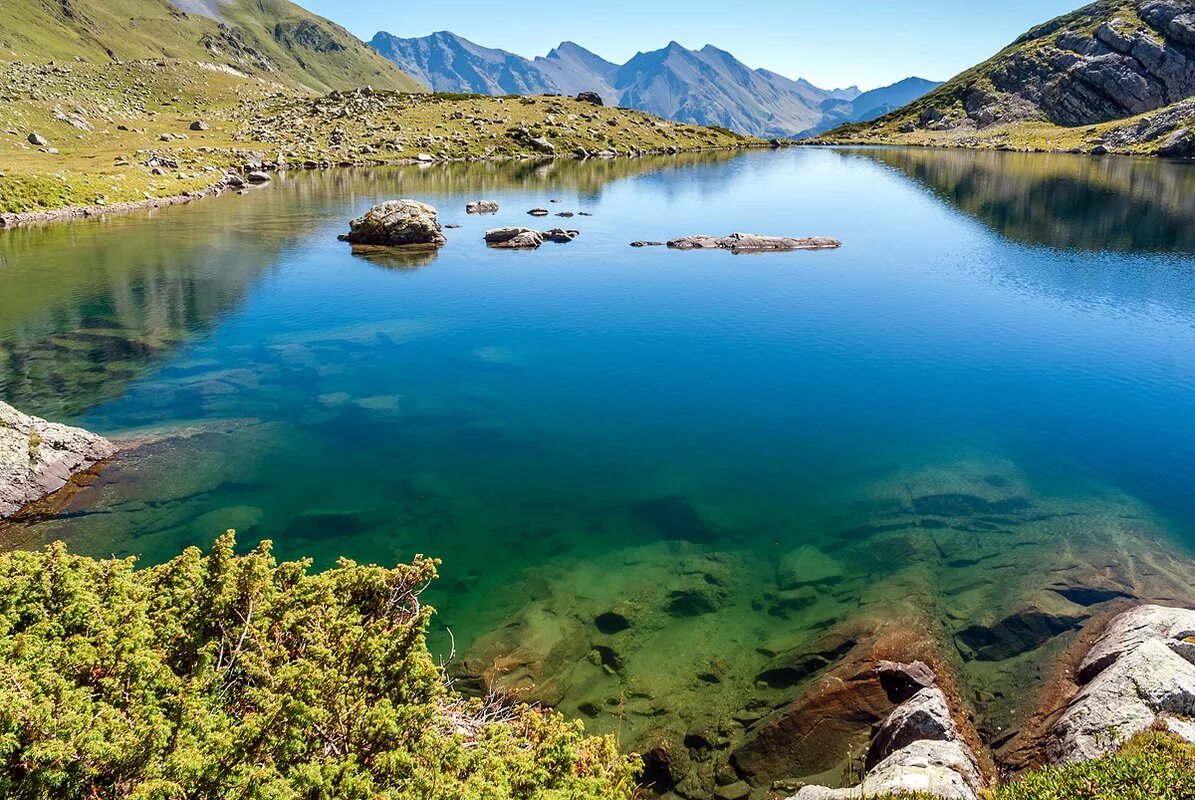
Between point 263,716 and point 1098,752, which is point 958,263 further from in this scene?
point 263,716

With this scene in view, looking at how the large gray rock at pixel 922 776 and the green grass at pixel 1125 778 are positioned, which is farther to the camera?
the large gray rock at pixel 922 776

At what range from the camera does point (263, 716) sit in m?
12.1

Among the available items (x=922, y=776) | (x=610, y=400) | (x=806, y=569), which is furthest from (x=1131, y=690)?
(x=610, y=400)

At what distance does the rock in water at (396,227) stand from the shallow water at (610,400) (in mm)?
3046

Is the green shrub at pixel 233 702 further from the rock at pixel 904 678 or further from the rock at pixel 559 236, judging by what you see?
the rock at pixel 559 236

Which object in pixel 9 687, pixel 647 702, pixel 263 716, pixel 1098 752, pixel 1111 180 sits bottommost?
pixel 647 702

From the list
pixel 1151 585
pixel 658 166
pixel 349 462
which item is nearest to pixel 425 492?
pixel 349 462

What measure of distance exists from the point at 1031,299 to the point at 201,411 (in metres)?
66.2

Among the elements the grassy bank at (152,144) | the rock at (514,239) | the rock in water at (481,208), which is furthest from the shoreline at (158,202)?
the rock at (514,239)

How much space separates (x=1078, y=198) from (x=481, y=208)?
10095 centimetres

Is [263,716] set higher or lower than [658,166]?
lower

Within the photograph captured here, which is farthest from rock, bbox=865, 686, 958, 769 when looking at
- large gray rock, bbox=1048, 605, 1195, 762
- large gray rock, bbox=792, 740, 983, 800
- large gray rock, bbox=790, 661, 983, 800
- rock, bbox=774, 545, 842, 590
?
rock, bbox=774, 545, 842, 590

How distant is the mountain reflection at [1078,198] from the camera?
85.2m

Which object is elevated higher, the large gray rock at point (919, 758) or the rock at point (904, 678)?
the large gray rock at point (919, 758)
